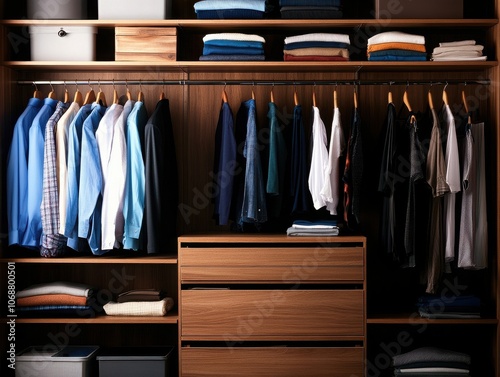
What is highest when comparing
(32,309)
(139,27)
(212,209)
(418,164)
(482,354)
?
(139,27)

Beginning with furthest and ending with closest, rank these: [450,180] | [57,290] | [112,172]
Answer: [57,290]
[112,172]
[450,180]

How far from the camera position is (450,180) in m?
3.81

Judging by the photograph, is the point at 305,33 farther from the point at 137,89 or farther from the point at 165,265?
the point at 165,265

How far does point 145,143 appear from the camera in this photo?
3.91 m

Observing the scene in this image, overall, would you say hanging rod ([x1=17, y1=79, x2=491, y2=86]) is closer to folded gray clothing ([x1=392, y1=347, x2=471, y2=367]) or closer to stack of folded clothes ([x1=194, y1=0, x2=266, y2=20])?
stack of folded clothes ([x1=194, y1=0, x2=266, y2=20])

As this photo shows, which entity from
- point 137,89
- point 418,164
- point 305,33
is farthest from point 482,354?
point 137,89

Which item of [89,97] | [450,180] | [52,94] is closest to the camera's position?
[450,180]

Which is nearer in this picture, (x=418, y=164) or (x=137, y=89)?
(x=418, y=164)

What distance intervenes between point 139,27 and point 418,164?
1.80 m

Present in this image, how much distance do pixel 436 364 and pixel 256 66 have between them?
2027mm

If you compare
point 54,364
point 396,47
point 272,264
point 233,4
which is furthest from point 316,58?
point 54,364

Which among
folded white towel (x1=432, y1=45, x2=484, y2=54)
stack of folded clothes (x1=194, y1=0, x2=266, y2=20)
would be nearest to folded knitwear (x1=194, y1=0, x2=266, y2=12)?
stack of folded clothes (x1=194, y1=0, x2=266, y2=20)

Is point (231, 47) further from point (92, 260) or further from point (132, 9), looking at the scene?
point (92, 260)

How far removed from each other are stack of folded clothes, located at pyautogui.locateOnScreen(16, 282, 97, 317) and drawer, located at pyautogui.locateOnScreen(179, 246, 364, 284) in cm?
60
